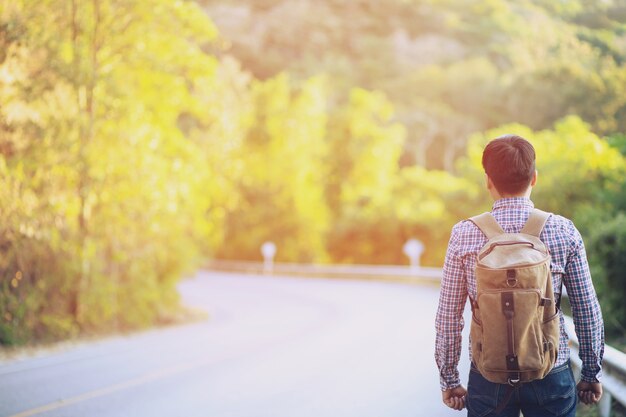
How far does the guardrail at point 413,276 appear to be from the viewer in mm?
6000

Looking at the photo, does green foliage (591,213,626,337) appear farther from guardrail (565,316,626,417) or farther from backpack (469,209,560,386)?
backpack (469,209,560,386)

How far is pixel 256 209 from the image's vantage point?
46.2m

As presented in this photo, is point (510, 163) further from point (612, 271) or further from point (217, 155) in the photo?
point (217, 155)

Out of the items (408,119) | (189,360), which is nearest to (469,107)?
(408,119)

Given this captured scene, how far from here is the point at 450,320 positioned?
3703 mm

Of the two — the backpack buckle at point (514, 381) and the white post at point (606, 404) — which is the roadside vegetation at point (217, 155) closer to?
the white post at point (606, 404)

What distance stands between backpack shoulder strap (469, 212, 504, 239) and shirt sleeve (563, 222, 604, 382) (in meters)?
0.33

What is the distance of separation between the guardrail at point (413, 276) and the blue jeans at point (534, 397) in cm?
138

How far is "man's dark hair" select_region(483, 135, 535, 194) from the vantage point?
140 inches

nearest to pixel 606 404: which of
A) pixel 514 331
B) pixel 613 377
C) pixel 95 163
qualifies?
pixel 613 377

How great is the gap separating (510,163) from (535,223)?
292 millimetres

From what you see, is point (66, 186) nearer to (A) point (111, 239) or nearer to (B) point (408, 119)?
(A) point (111, 239)

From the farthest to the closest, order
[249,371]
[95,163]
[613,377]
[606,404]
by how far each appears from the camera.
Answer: [95,163], [249,371], [606,404], [613,377]

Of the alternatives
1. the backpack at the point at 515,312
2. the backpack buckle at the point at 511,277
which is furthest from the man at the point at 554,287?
the backpack buckle at the point at 511,277
